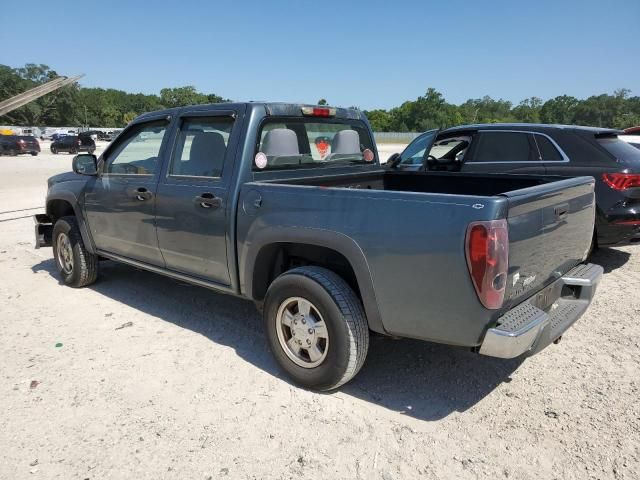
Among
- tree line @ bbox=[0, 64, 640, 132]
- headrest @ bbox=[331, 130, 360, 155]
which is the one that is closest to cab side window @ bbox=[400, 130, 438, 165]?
headrest @ bbox=[331, 130, 360, 155]

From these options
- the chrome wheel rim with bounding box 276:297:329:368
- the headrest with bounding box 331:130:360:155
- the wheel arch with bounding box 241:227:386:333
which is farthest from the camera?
the headrest with bounding box 331:130:360:155

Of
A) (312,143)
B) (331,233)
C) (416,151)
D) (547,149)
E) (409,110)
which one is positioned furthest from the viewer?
(409,110)

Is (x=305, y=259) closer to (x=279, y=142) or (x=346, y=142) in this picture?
(x=279, y=142)

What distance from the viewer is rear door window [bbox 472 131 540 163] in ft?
20.2

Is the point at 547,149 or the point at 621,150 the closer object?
the point at 621,150

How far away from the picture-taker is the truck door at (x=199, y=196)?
3.68 m

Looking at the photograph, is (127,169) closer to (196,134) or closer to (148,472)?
(196,134)

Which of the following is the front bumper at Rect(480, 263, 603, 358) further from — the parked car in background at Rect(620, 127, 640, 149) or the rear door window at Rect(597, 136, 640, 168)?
the parked car in background at Rect(620, 127, 640, 149)

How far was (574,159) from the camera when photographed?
5.72 metres

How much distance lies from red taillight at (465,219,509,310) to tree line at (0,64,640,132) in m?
94.6

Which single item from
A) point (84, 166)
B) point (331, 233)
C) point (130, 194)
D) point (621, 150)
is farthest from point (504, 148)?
point (84, 166)

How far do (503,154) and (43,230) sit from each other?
587cm

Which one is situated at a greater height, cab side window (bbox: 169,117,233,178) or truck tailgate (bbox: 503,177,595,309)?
cab side window (bbox: 169,117,233,178)

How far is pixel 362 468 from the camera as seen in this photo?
8.29ft
